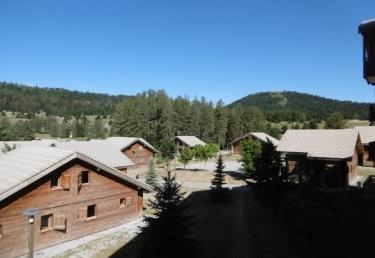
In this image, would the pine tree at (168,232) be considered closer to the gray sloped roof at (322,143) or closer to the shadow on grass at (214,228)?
the shadow on grass at (214,228)

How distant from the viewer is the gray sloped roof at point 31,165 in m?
20.0

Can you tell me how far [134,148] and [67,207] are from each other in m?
40.9

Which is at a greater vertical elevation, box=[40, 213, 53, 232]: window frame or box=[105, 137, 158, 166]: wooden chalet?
box=[105, 137, 158, 166]: wooden chalet

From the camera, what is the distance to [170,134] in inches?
3676

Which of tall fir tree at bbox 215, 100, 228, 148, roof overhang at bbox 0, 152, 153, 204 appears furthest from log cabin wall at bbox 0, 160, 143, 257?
tall fir tree at bbox 215, 100, 228, 148

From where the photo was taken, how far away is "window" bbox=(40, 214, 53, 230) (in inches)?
855

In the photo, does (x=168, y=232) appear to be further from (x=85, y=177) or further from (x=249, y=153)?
(x=249, y=153)

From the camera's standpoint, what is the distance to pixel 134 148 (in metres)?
63.6

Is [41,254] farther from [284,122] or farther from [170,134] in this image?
[284,122]

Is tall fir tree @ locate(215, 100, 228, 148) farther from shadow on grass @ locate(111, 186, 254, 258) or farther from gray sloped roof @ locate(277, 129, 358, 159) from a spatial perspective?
shadow on grass @ locate(111, 186, 254, 258)

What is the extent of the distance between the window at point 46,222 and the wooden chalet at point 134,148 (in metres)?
37.8

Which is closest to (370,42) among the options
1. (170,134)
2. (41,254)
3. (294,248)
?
(294,248)

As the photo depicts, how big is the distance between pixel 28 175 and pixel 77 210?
448cm

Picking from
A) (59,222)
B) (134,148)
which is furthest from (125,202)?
(134,148)
